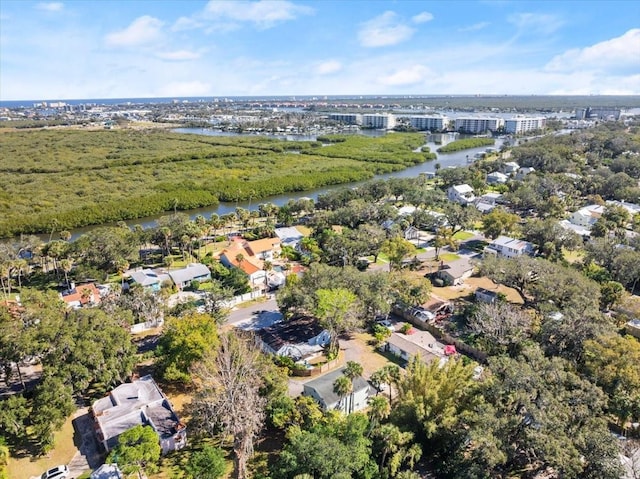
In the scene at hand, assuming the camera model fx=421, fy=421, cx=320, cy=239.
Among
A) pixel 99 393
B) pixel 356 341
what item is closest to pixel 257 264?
pixel 356 341

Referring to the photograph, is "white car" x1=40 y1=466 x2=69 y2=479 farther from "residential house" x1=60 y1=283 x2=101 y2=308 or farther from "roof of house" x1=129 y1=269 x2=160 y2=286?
"roof of house" x1=129 y1=269 x2=160 y2=286

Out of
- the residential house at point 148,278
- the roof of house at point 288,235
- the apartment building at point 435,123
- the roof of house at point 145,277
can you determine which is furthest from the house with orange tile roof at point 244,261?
the apartment building at point 435,123

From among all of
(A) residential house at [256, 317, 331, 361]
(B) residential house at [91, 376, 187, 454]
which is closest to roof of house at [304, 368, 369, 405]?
(A) residential house at [256, 317, 331, 361]

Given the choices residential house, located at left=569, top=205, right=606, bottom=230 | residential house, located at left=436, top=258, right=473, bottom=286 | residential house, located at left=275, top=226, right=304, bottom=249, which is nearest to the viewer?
→ residential house, located at left=436, top=258, right=473, bottom=286

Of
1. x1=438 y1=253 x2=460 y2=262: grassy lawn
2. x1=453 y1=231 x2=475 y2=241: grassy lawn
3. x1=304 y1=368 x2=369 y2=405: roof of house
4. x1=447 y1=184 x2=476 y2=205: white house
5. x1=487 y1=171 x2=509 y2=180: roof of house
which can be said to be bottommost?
x1=438 y1=253 x2=460 y2=262: grassy lawn

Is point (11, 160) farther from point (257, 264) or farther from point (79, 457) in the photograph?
point (79, 457)

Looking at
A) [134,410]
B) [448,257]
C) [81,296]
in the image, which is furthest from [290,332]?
[448,257]

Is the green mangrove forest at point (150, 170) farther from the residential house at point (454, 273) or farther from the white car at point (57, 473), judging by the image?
the white car at point (57, 473)
